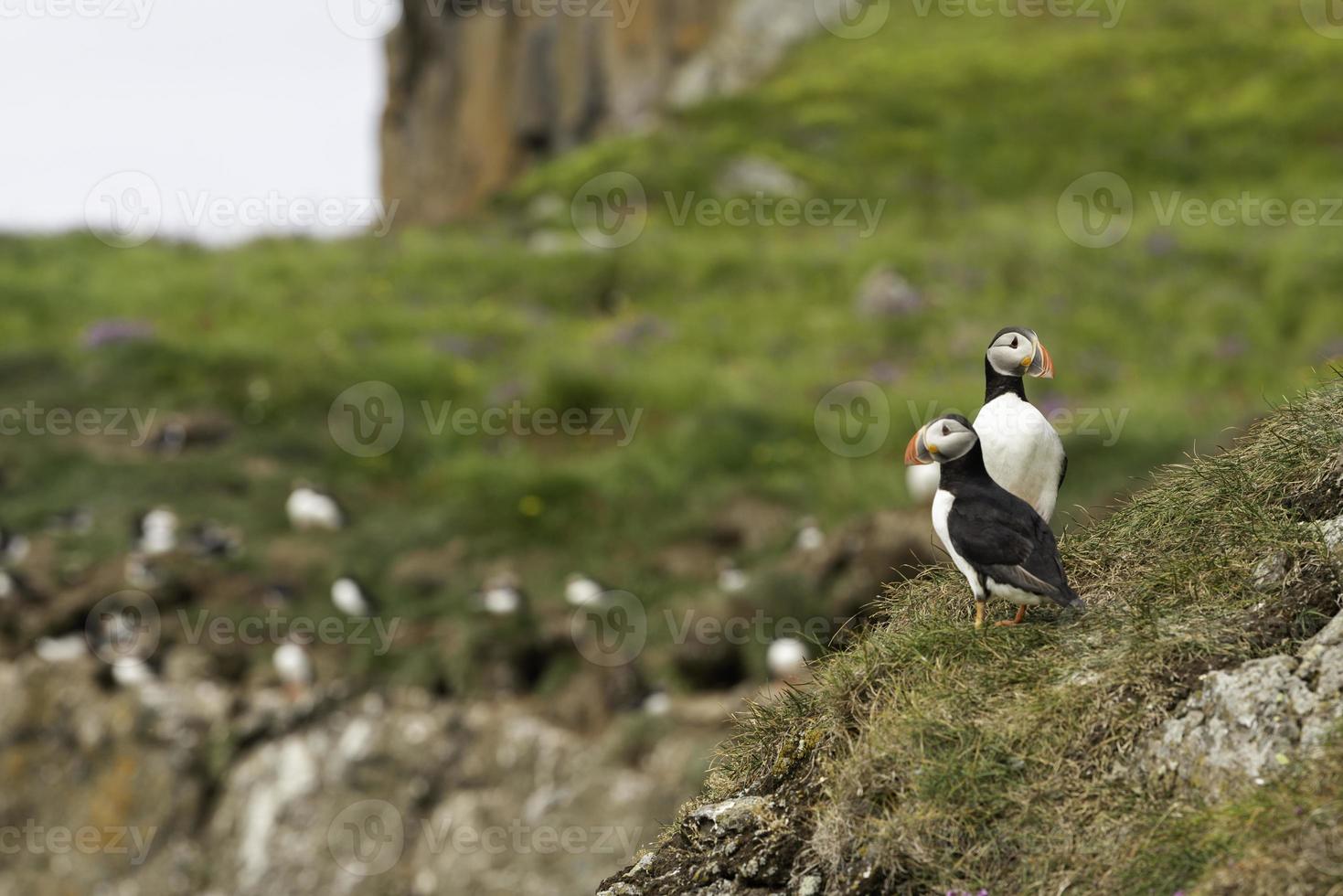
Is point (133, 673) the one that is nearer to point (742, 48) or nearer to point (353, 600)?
point (353, 600)

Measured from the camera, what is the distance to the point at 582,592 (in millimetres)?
14492

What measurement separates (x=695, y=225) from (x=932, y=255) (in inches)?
236

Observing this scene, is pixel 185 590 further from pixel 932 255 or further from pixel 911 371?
pixel 932 255

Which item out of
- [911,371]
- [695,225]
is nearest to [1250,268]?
[911,371]

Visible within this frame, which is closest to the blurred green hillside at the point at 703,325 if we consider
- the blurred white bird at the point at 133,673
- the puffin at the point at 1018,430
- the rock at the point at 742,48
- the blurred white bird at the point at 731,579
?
the blurred white bird at the point at 731,579

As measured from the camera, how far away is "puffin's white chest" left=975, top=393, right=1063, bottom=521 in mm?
5164

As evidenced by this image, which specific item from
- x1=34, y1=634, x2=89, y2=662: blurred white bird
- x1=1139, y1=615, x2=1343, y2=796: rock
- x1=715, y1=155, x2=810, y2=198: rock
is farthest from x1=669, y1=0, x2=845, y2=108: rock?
x1=1139, y1=615, x2=1343, y2=796: rock

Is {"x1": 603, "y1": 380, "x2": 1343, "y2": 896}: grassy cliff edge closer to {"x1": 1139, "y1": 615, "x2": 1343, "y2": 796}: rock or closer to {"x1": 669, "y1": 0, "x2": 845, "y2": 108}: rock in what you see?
{"x1": 1139, "y1": 615, "x2": 1343, "y2": 796}: rock

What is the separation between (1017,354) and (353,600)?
10.5 meters

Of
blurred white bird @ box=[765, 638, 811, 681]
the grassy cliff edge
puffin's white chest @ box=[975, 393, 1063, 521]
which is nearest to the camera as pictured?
the grassy cliff edge

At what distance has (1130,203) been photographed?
1192 inches

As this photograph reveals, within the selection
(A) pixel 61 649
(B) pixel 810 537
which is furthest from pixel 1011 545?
(A) pixel 61 649

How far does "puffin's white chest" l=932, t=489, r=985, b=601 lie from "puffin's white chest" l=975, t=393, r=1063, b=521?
0.47m

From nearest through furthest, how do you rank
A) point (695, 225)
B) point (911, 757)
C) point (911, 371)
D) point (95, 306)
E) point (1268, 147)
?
point (911, 757) < point (911, 371) < point (95, 306) < point (695, 225) < point (1268, 147)
